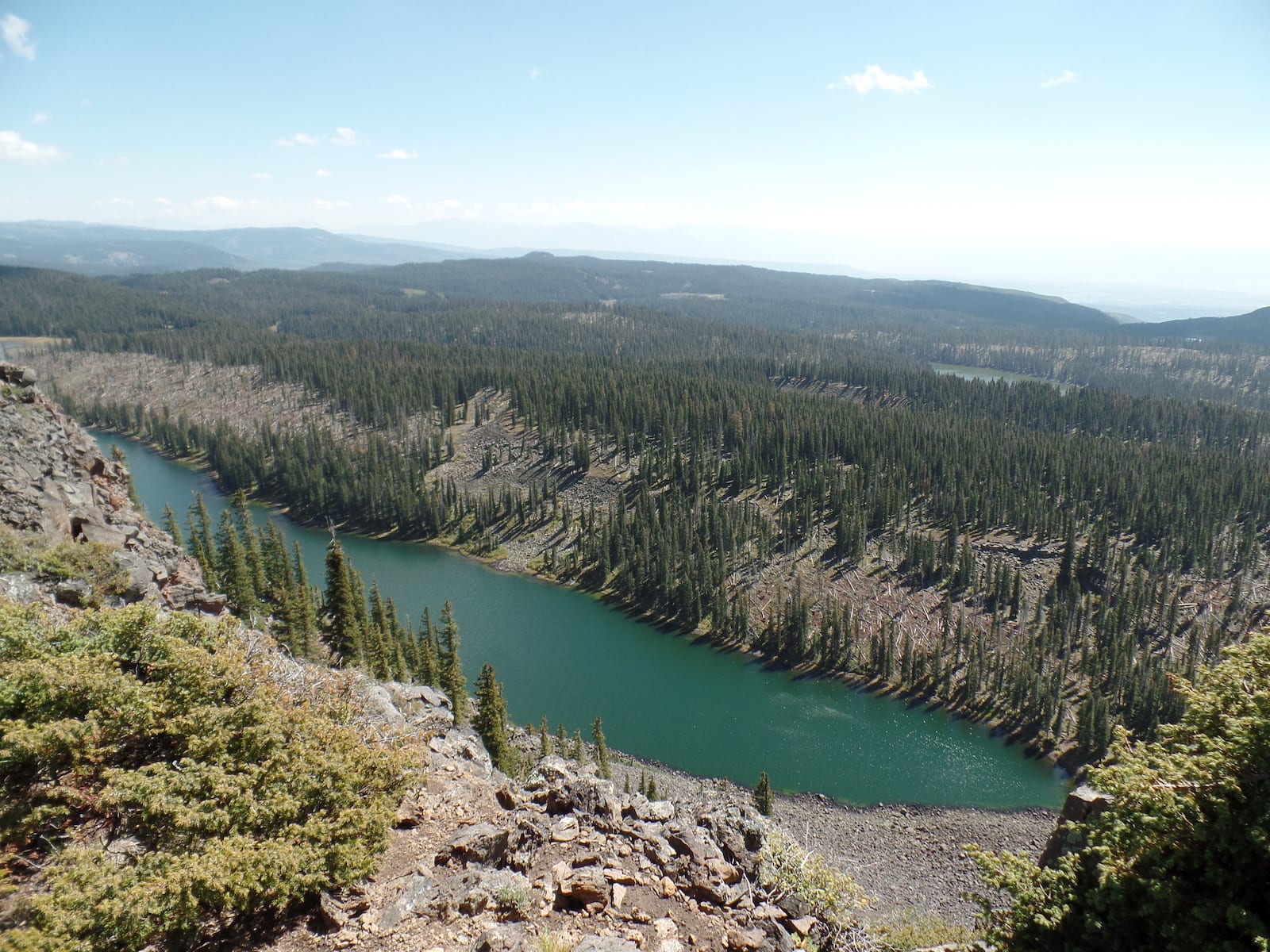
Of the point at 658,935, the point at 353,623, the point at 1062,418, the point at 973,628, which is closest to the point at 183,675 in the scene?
the point at 658,935

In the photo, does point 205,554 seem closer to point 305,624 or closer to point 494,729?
point 305,624

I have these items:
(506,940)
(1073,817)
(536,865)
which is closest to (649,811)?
(536,865)

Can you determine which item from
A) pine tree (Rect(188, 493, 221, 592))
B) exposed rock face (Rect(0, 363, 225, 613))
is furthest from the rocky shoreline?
pine tree (Rect(188, 493, 221, 592))

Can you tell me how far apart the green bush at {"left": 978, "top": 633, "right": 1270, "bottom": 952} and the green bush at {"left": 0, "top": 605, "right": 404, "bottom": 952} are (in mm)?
16889

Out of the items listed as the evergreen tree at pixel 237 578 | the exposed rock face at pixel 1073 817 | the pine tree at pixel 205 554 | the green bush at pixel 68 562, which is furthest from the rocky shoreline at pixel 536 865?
the pine tree at pixel 205 554

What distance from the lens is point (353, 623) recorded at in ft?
174

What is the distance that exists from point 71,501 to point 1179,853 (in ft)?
210

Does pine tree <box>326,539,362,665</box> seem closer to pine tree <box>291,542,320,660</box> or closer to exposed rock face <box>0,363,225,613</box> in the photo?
pine tree <box>291,542,320,660</box>

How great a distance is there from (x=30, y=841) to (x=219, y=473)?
153538 millimetres

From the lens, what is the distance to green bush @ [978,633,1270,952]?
44.2ft

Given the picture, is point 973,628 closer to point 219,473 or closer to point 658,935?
point 658,935

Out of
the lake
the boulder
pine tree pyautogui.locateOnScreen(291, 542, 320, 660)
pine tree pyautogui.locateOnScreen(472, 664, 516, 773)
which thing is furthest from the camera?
the lake

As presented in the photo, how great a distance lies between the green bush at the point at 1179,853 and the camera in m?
13.5

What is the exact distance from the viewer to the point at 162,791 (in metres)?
15.3
